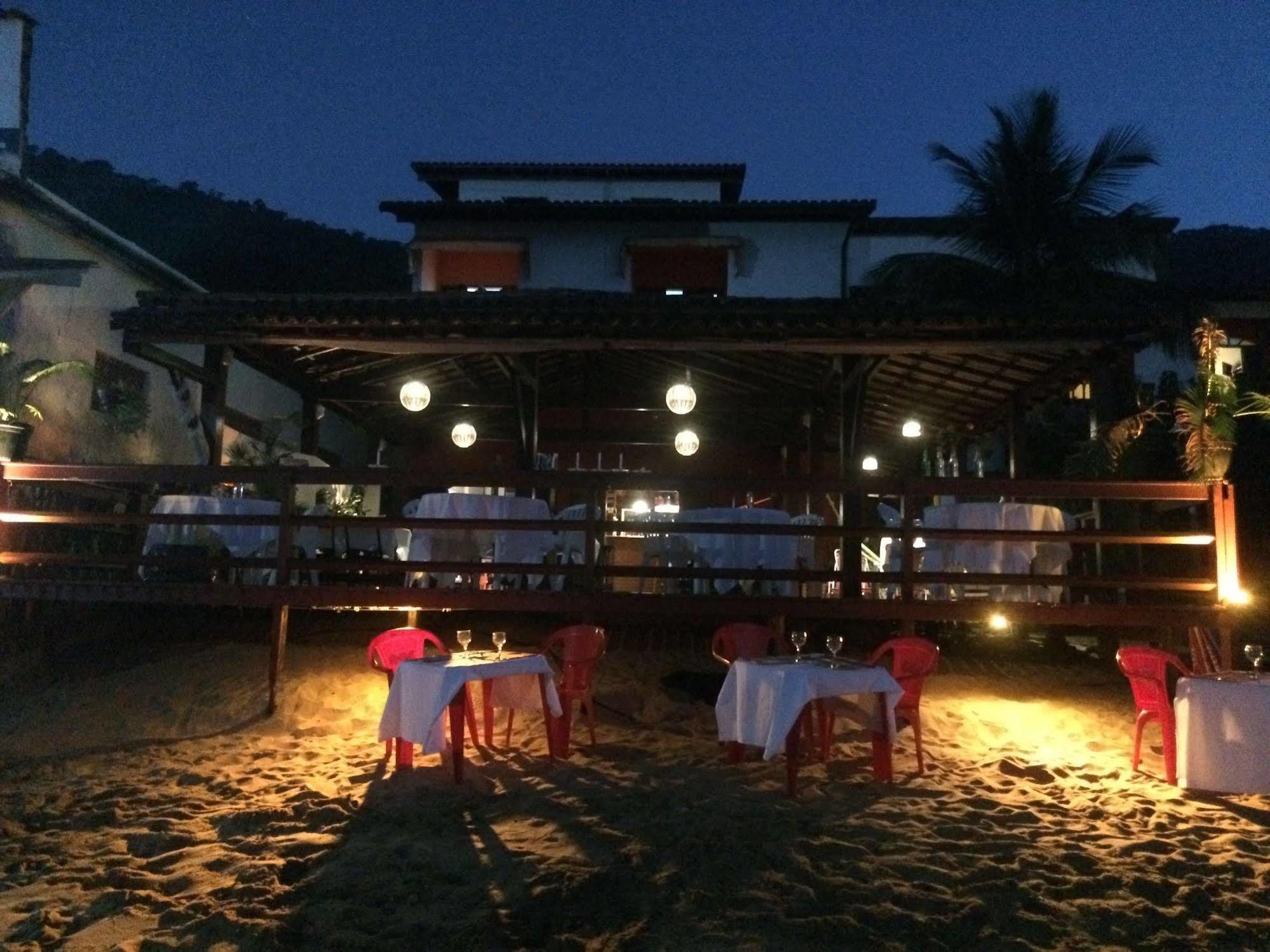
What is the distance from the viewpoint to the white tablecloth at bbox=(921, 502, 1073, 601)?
8227 mm

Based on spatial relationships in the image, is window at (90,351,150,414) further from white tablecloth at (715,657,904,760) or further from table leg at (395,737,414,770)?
white tablecloth at (715,657,904,760)

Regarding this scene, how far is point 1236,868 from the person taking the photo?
4504 millimetres

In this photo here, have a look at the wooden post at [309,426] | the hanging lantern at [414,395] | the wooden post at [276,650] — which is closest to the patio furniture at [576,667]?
the wooden post at [276,650]

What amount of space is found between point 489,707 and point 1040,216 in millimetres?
13579

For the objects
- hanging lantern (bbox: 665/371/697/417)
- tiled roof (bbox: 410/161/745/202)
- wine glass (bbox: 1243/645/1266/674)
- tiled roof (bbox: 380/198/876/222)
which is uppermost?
tiled roof (bbox: 410/161/745/202)

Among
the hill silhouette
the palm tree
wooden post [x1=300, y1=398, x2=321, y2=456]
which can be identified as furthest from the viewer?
the hill silhouette

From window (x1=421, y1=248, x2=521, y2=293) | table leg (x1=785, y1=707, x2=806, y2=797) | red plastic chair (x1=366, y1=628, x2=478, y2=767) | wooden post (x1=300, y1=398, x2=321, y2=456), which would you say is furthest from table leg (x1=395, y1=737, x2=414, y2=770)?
window (x1=421, y1=248, x2=521, y2=293)

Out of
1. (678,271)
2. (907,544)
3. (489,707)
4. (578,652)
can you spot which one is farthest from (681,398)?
(678,271)

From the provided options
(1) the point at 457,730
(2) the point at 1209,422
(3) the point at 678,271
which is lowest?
(1) the point at 457,730

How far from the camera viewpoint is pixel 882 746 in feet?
19.4

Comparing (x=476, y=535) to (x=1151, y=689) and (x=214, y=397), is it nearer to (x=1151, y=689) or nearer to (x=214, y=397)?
(x=214, y=397)

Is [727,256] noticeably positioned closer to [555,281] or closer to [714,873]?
[555,281]

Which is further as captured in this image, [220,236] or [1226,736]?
[220,236]

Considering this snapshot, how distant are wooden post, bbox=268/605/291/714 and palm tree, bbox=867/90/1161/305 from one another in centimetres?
1221
